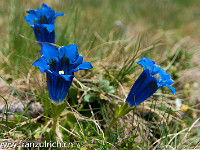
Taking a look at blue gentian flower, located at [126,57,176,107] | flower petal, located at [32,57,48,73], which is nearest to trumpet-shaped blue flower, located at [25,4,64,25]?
flower petal, located at [32,57,48,73]

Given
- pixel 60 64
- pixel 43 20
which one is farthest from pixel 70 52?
pixel 43 20

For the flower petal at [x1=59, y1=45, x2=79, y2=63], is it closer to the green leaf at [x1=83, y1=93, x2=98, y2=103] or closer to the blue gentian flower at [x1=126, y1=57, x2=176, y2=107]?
the blue gentian flower at [x1=126, y1=57, x2=176, y2=107]

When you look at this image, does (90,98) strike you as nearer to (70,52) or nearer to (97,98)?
(97,98)

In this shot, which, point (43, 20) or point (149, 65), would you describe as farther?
point (43, 20)

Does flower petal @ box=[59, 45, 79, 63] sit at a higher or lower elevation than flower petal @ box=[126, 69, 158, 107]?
higher

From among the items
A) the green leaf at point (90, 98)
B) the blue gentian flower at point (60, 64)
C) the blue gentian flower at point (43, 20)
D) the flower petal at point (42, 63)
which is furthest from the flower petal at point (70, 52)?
the green leaf at point (90, 98)

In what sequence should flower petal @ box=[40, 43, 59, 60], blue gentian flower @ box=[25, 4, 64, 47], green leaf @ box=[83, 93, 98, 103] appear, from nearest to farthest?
1. flower petal @ box=[40, 43, 59, 60]
2. blue gentian flower @ box=[25, 4, 64, 47]
3. green leaf @ box=[83, 93, 98, 103]
